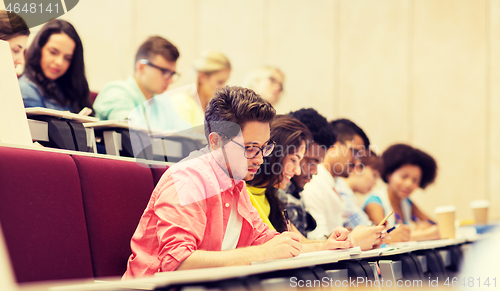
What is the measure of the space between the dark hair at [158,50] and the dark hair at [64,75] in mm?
305

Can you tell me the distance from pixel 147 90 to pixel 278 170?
95 cm

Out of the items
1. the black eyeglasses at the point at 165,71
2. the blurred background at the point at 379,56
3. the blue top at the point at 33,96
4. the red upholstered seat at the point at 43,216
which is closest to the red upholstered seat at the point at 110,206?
the red upholstered seat at the point at 43,216

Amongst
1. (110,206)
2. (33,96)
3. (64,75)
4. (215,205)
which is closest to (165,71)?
(64,75)

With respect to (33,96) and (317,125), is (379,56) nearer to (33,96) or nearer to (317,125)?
(317,125)

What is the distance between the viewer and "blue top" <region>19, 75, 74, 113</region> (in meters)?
1.80

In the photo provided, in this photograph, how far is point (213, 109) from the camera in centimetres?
122

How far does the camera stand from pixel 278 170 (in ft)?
5.20

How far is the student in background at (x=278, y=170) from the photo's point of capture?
157cm

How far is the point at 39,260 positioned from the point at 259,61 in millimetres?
3765

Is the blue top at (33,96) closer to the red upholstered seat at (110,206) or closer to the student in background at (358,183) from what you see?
the red upholstered seat at (110,206)

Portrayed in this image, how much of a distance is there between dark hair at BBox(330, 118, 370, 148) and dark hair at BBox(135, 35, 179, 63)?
85 cm

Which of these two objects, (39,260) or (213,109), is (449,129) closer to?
(213,109)

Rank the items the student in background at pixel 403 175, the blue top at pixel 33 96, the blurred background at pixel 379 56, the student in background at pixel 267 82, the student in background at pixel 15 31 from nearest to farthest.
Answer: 1. the student in background at pixel 15 31
2. the blue top at pixel 33 96
3. the student in background at pixel 267 82
4. the student in background at pixel 403 175
5. the blurred background at pixel 379 56

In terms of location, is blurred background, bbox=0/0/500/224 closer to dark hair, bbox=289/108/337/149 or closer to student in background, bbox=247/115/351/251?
dark hair, bbox=289/108/337/149
